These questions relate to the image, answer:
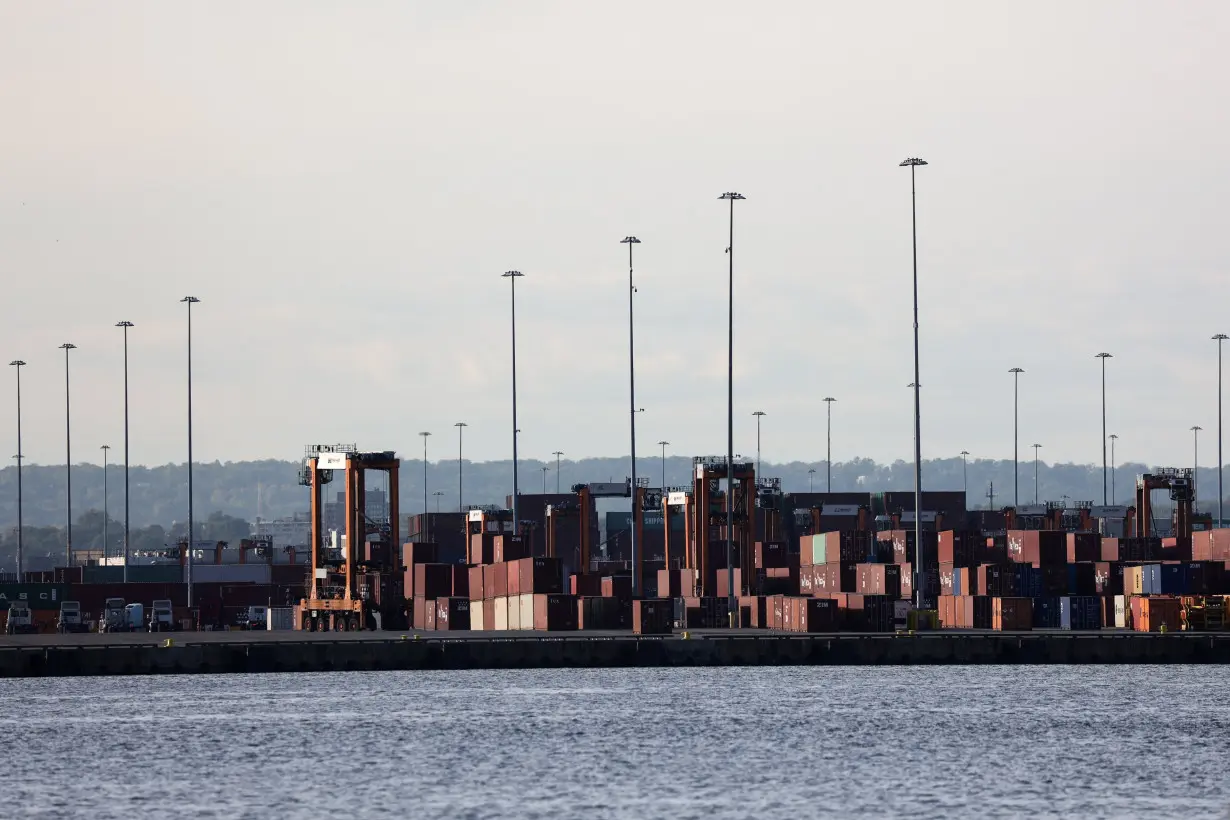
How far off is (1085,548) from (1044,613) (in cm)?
924

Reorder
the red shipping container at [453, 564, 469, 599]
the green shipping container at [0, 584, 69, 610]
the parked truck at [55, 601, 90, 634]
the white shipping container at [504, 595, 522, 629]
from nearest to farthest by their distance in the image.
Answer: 1. the white shipping container at [504, 595, 522, 629]
2. the red shipping container at [453, 564, 469, 599]
3. the parked truck at [55, 601, 90, 634]
4. the green shipping container at [0, 584, 69, 610]

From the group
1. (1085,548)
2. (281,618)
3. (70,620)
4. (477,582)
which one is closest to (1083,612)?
(1085,548)

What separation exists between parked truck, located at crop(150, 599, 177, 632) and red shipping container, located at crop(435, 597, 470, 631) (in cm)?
2292

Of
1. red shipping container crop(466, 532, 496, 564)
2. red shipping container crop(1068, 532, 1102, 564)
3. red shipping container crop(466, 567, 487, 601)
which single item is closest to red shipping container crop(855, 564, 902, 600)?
red shipping container crop(1068, 532, 1102, 564)

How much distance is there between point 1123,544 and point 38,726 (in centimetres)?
6822

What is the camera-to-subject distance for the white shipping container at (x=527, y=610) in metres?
113

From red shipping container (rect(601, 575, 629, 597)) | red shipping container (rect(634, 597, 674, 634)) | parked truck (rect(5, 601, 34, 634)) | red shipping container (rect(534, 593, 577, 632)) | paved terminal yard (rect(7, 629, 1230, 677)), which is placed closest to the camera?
paved terminal yard (rect(7, 629, 1230, 677))

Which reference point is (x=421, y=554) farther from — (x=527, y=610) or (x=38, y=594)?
(x=38, y=594)

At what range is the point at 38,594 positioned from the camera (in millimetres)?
156125

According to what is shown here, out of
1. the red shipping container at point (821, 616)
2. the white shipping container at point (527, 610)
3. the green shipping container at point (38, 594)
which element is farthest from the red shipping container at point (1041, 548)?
the green shipping container at point (38, 594)

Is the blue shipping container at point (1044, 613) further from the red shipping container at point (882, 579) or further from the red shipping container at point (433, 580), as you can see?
the red shipping container at point (433, 580)

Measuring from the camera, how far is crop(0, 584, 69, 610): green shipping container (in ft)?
505

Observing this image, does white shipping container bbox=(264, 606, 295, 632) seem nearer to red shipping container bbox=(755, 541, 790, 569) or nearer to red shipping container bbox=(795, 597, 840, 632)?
red shipping container bbox=(755, 541, 790, 569)

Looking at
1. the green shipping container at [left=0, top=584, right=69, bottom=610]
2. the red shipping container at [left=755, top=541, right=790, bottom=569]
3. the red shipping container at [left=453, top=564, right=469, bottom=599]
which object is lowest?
the green shipping container at [left=0, top=584, right=69, bottom=610]
